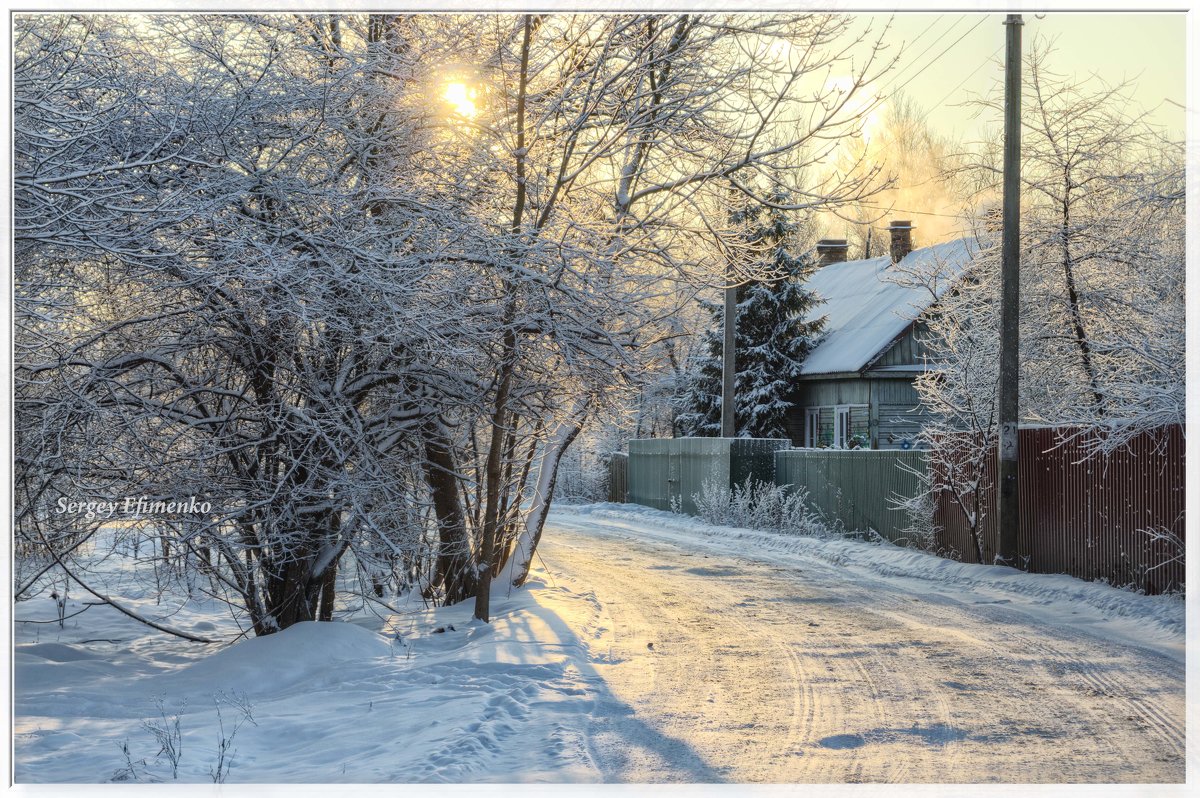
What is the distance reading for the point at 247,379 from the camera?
8258 millimetres

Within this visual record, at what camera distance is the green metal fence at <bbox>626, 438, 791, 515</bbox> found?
→ 76.1 ft

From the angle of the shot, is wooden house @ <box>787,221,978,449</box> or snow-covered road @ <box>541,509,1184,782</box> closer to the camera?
snow-covered road @ <box>541,509,1184,782</box>

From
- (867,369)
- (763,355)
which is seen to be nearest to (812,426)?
(763,355)

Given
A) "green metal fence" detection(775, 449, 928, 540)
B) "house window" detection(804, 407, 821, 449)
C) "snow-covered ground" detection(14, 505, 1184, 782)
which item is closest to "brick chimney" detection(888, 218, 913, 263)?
"house window" detection(804, 407, 821, 449)

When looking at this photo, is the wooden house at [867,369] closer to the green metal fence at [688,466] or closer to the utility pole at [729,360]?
the green metal fence at [688,466]

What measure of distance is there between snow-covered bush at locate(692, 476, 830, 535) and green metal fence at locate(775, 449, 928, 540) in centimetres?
29

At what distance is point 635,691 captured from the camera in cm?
719

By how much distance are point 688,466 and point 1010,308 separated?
13.0m

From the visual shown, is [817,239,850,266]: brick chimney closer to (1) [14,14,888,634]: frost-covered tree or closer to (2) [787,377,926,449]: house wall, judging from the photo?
(2) [787,377,926,449]: house wall

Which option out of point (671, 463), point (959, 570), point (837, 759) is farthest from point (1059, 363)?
point (671, 463)

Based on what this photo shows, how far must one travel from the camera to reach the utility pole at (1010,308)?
44.9 ft

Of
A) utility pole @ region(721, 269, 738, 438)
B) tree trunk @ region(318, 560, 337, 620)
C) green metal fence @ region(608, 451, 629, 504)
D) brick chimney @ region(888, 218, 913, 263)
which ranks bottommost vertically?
green metal fence @ region(608, 451, 629, 504)

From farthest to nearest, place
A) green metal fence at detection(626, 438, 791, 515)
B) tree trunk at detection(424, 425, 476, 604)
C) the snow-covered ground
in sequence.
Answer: green metal fence at detection(626, 438, 791, 515)
tree trunk at detection(424, 425, 476, 604)
the snow-covered ground

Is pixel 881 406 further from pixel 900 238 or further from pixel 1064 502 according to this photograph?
pixel 1064 502
